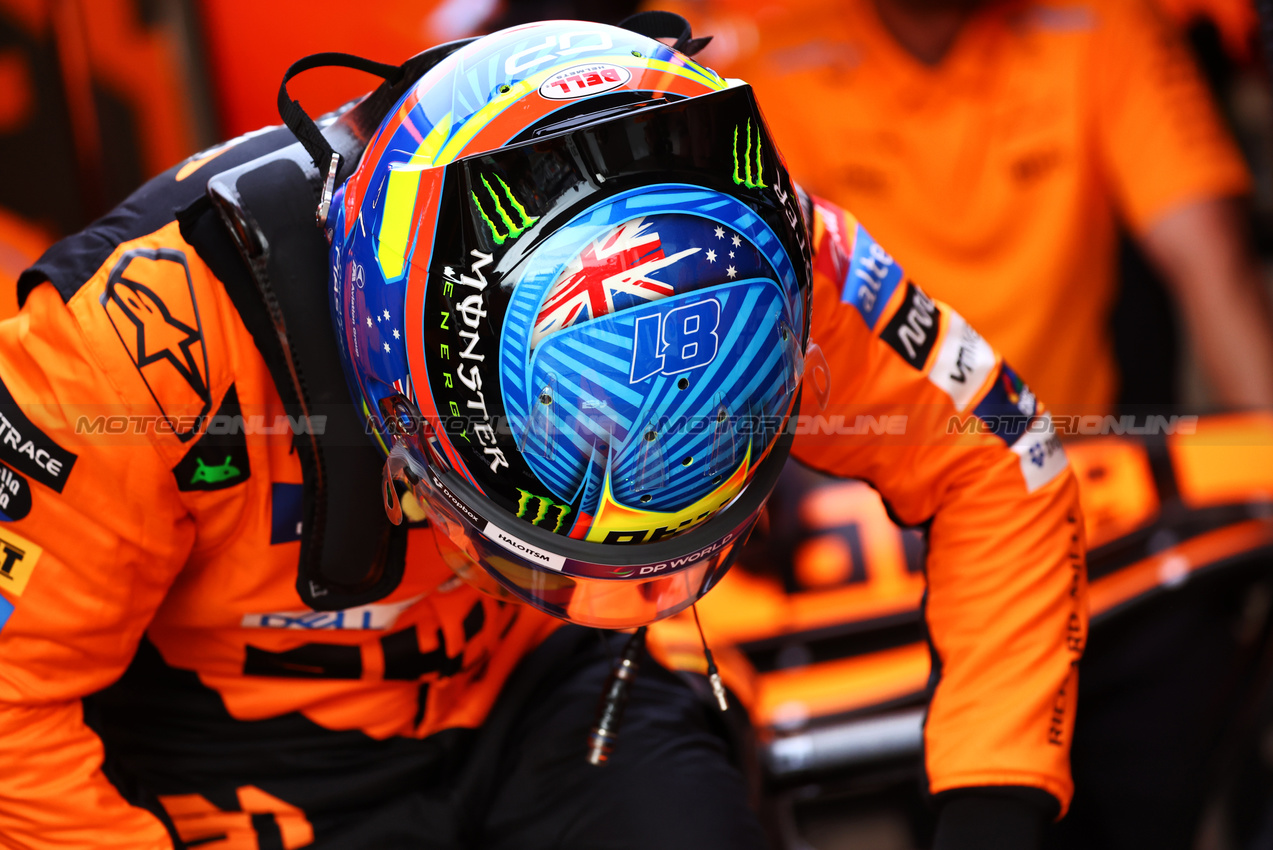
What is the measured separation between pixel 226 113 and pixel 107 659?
80.5 inches

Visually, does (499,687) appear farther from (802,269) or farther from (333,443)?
(802,269)

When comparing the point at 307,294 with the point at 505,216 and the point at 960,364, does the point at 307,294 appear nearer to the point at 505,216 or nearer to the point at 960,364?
the point at 505,216

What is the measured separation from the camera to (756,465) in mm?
809

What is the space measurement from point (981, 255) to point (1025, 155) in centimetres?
21

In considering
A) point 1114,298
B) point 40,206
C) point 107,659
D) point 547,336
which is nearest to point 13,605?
point 107,659

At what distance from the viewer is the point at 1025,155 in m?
2.12

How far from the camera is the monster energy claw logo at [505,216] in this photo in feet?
2.39

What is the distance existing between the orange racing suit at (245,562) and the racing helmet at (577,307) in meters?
0.14
